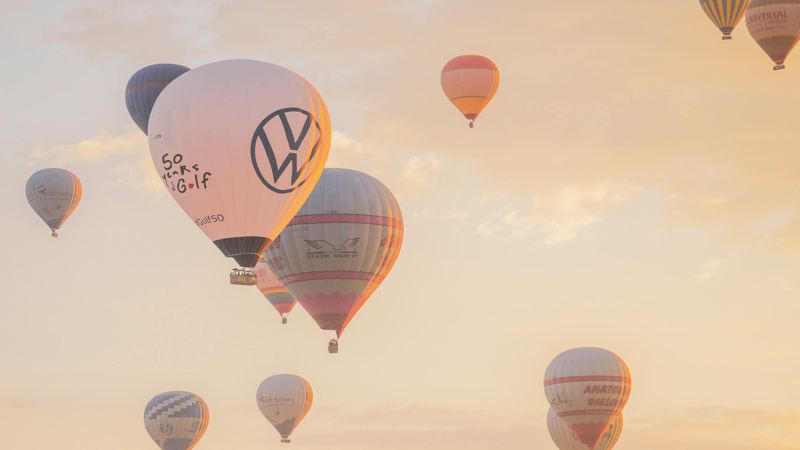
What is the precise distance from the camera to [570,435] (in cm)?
7925

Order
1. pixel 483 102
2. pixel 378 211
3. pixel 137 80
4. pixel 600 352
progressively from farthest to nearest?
pixel 600 352 < pixel 483 102 < pixel 137 80 < pixel 378 211

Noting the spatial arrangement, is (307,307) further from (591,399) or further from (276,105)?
(591,399)

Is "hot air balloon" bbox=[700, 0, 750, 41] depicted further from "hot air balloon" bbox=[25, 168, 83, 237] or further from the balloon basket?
"hot air balloon" bbox=[25, 168, 83, 237]

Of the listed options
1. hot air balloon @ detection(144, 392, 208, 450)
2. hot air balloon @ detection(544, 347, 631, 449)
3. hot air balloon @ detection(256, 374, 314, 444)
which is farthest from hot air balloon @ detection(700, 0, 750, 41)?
hot air balloon @ detection(144, 392, 208, 450)

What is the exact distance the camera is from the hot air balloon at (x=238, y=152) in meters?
50.0

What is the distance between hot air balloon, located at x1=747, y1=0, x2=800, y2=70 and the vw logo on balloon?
69.0ft

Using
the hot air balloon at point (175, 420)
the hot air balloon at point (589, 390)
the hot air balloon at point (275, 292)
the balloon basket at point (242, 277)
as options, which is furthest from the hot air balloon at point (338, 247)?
the hot air balloon at point (175, 420)

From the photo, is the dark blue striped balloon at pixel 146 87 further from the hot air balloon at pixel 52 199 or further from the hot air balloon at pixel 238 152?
the hot air balloon at pixel 238 152

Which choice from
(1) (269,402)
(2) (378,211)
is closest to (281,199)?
(2) (378,211)

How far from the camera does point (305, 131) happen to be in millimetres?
50438

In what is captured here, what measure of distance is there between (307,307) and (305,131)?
409 inches

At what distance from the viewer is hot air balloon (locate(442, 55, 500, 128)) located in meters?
71.0

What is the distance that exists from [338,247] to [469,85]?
47.1ft

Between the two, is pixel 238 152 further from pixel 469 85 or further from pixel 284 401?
pixel 284 401
